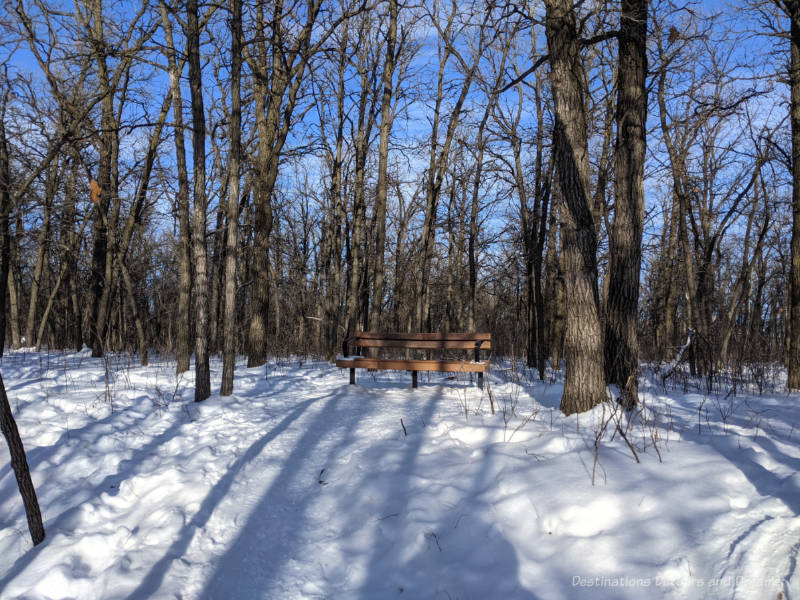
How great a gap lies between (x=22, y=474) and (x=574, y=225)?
17.5 ft

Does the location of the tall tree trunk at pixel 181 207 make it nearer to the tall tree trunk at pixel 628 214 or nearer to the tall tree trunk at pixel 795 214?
the tall tree trunk at pixel 628 214

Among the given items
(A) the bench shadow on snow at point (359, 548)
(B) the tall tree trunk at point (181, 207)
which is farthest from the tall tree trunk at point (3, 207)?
(A) the bench shadow on snow at point (359, 548)

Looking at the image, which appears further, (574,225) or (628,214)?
(628,214)

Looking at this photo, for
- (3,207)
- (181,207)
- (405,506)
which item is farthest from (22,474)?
(3,207)

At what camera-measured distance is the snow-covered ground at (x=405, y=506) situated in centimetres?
255

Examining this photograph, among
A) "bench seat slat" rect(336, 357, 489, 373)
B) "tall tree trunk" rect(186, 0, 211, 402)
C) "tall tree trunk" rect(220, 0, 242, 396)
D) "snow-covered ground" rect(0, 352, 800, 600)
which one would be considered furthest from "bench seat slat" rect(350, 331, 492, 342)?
"tall tree trunk" rect(186, 0, 211, 402)

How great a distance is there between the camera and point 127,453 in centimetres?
453

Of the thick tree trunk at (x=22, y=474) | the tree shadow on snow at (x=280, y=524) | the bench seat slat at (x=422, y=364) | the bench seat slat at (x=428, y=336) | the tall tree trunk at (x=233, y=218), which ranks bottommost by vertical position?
the tree shadow on snow at (x=280, y=524)

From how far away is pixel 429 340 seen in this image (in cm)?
822

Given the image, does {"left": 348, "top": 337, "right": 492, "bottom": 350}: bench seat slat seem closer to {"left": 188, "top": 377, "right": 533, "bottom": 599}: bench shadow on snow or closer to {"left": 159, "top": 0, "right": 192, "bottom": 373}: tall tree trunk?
{"left": 159, "top": 0, "right": 192, "bottom": 373}: tall tree trunk

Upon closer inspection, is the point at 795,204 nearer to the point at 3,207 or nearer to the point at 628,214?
the point at 628,214

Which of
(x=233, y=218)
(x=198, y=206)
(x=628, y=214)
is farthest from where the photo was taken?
(x=198, y=206)

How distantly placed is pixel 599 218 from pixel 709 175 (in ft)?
24.5

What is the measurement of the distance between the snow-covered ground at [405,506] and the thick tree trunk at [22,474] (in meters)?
0.13
